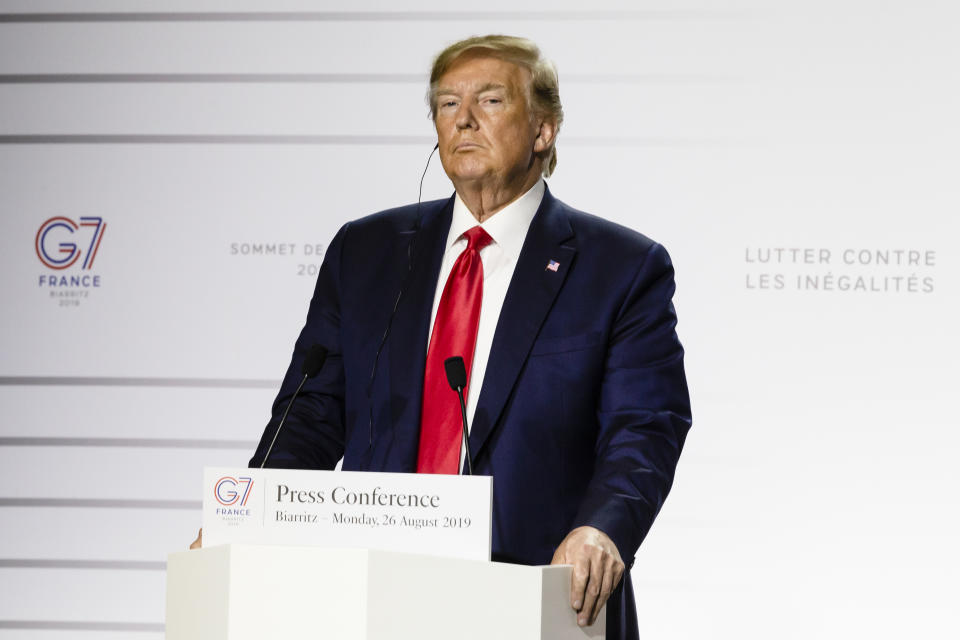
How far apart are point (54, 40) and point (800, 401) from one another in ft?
8.84

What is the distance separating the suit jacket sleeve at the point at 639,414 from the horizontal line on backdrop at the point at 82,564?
75.3 inches

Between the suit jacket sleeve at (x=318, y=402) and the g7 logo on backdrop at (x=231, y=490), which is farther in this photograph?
the suit jacket sleeve at (x=318, y=402)

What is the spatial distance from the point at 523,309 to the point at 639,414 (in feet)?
1.14

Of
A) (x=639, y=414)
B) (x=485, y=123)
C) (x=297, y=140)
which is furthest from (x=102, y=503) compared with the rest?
(x=639, y=414)

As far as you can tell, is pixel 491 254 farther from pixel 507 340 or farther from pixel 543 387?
pixel 543 387

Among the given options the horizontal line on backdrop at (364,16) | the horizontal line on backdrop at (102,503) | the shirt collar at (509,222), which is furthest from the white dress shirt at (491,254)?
the horizontal line on backdrop at (102,503)

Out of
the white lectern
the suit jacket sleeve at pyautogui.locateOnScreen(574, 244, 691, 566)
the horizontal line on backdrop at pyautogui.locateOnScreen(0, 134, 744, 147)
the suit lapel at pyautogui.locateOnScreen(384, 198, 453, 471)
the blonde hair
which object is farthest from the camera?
the horizontal line on backdrop at pyautogui.locateOnScreen(0, 134, 744, 147)

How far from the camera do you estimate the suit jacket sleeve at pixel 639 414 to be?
7.07 feet

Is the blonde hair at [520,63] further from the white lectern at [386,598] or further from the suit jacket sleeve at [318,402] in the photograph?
the white lectern at [386,598]

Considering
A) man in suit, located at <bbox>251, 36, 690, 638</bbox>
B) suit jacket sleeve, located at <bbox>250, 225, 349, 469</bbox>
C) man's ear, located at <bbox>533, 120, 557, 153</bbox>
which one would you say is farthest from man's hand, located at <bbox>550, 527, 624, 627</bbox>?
man's ear, located at <bbox>533, 120, 557, 153</bbox>

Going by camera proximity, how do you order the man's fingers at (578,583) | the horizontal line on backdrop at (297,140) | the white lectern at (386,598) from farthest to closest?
the horizontal line on backdrop at (297,140) < the man's fingers at (578,583) < the white lectern at (386,598)

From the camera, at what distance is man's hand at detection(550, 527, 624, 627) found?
188 cm

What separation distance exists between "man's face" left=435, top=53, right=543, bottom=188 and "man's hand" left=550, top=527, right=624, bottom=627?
1.00 metres

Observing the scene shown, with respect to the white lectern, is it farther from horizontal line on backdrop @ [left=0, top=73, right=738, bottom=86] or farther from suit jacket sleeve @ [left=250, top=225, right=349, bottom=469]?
horizontal line on backdrop @ [left=0, top=73, right=738, bottom=86]
